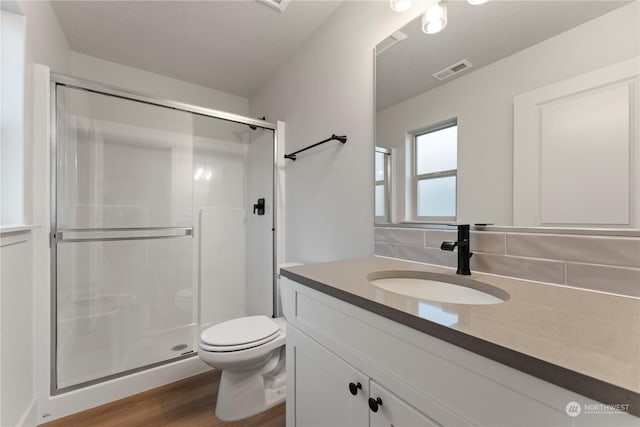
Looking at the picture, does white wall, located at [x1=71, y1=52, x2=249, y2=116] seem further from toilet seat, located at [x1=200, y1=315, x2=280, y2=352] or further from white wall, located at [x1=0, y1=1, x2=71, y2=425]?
toilet seat, located at [x1=200, y1=315, x2=280, y2=352]

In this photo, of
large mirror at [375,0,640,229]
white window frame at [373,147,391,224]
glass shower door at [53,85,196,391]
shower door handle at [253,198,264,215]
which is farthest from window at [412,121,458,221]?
glass shower door at [53,85,196,391]

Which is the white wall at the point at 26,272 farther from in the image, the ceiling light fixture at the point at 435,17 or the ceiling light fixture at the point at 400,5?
the ceiling light fixture at the point at 435,17

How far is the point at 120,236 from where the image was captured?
2.06 m

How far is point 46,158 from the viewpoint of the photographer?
1.38 meters

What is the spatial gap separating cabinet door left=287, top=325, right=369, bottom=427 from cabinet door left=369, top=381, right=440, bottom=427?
0.10 ft

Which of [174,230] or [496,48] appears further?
[174,230]

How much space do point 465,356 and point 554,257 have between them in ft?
1.72

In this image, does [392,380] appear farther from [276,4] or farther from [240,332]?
[276,4]

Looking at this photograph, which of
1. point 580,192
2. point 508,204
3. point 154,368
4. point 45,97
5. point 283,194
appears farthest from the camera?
point 283,194

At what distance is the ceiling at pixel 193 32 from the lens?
159cm

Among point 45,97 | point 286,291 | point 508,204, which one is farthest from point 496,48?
point 45,97

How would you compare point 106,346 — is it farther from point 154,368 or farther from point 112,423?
point 112,423

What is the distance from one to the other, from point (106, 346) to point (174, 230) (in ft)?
3.08

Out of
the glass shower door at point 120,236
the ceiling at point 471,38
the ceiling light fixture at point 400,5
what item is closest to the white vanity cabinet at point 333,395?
the ceiling at point 471,38
